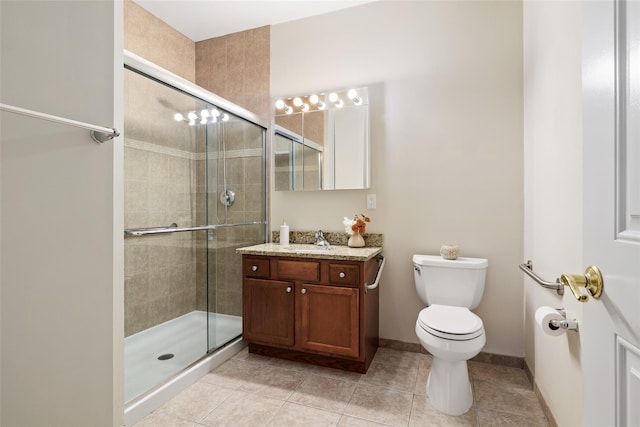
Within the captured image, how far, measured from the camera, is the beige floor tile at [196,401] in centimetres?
160

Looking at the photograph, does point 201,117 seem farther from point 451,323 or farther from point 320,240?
point 451,323

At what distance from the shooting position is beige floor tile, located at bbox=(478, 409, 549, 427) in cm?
151

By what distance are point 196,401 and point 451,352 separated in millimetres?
1424

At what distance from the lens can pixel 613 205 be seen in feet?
1.92

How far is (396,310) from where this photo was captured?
2.36 meters

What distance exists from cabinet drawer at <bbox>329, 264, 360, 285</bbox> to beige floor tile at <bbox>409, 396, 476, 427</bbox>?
0.75 meters

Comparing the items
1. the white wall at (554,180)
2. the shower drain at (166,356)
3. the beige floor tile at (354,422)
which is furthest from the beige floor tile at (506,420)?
the shower drain at (166,356)

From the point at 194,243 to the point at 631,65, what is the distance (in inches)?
90.5

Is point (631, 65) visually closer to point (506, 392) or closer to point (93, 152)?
point (93, 152)

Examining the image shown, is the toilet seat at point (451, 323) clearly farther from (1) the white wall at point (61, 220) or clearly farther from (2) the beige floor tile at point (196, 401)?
(1) the white wall at point (61, 220)

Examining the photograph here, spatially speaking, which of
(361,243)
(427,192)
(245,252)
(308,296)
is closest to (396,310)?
(361,243)

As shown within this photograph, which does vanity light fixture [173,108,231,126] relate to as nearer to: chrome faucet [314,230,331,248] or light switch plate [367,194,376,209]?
chrome faucet [314,230,331,248]

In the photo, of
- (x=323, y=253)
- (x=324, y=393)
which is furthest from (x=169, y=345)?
(x=323, y=253)

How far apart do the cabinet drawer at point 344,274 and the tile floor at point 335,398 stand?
2.02ft
